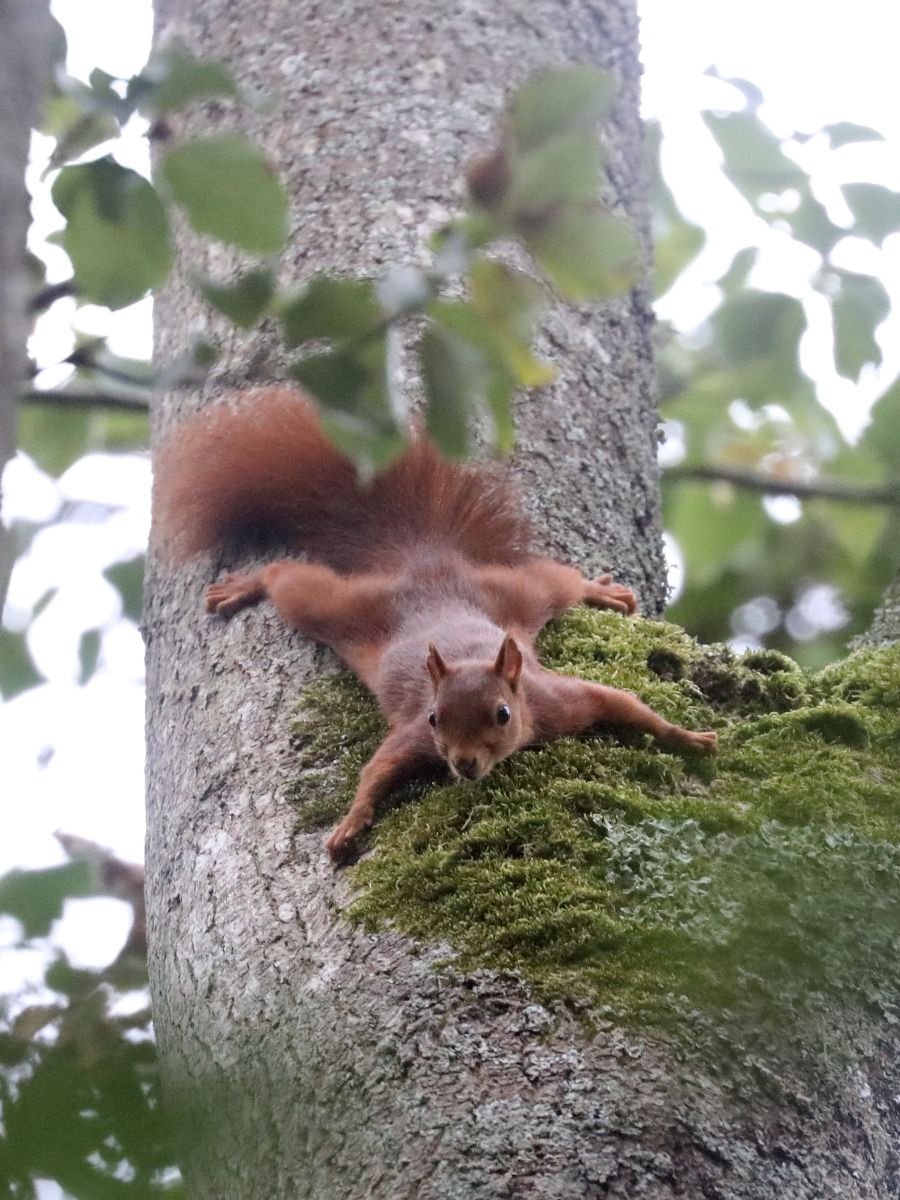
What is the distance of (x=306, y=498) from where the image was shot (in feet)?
6.68

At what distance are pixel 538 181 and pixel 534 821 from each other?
0.73m

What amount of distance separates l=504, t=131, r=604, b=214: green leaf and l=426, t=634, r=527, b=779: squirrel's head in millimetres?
828

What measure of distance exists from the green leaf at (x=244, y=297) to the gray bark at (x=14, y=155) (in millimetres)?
212

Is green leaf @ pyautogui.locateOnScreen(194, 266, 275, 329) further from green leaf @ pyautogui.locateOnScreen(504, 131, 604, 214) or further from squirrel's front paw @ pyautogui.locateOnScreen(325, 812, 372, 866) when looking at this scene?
squirrel's front paw @ pyautogui.locateOnScreen(325, 812, 372, 866)

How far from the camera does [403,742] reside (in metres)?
1.55

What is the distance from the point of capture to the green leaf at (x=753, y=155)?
175 cm

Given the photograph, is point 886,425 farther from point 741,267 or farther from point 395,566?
point 395,566

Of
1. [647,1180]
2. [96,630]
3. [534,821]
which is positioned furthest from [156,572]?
[647,1180]

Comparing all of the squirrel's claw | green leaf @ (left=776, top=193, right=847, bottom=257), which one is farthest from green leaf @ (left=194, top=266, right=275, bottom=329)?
green leaf @ (left=776, top=193, right=847, bottom=257)

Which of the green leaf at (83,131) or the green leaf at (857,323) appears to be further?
the green leaf at (857,323)

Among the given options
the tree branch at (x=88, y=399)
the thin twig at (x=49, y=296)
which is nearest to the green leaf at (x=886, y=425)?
the tree branch at (x=88, y=399)

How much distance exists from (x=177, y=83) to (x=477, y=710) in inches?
39.5

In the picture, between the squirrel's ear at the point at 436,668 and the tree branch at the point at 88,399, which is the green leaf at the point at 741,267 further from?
the tree branch at the point at 88,399

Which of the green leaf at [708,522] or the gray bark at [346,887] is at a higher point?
the gray bark at [346,887]
